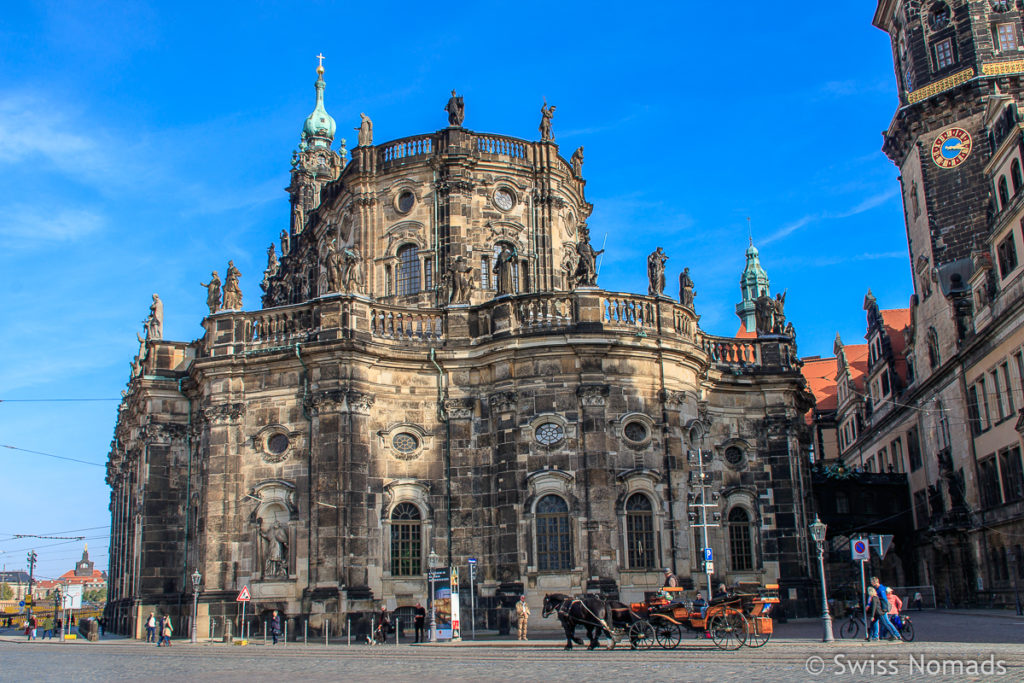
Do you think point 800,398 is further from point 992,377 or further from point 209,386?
point 209,386

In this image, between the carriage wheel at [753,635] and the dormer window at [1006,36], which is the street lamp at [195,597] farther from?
the dormer window at [1006,36]

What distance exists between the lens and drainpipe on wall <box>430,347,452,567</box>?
32.2m

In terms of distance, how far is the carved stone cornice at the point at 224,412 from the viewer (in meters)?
33.0

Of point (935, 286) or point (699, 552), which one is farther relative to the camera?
point (935, 286)

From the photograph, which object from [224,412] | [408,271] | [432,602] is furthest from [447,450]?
[408,271]

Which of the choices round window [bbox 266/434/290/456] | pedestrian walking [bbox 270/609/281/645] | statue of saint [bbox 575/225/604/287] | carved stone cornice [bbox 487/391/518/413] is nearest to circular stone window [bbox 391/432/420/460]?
carved stone cornice [bbox 487/391/518/413]

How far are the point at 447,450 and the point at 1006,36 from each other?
3939 centimetres

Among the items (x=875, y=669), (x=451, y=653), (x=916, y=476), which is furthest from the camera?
(x=916, y=476)

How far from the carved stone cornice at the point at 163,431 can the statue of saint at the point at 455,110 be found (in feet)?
52.7

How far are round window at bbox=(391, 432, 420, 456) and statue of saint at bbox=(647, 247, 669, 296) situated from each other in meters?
9.58

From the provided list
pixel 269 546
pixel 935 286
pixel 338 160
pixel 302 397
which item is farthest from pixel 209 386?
pixel 935 286

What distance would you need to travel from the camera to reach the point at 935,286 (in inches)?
1962

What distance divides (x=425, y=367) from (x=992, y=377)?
78.7 ft

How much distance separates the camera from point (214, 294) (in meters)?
35.0
